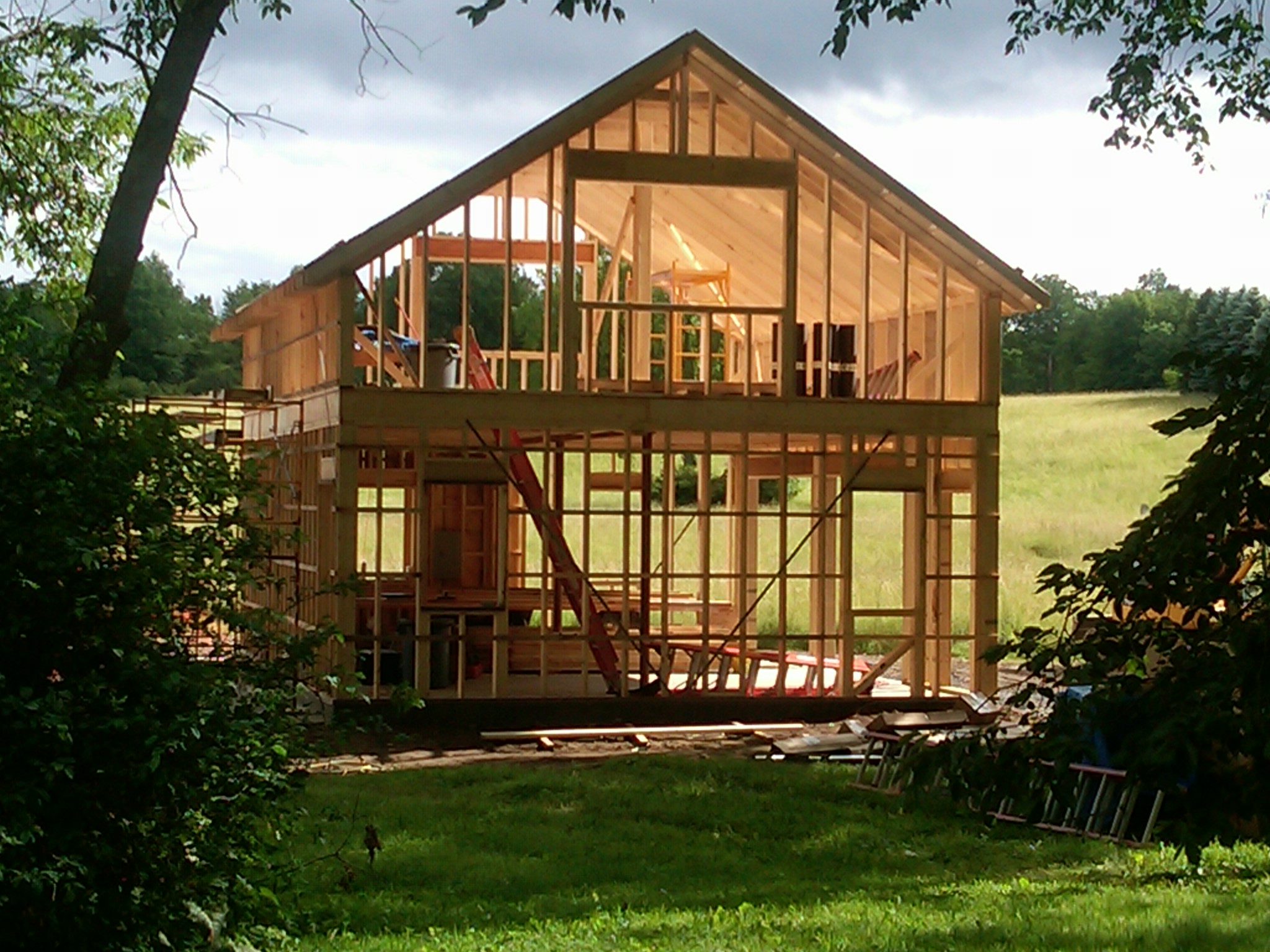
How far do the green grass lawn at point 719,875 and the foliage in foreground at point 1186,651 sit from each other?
2.75 m

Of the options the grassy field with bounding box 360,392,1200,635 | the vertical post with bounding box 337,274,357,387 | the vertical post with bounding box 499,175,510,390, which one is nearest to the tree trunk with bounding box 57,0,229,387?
the vertical post with bounding box 337,274,357,387

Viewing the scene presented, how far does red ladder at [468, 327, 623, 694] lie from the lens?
58.8 ft

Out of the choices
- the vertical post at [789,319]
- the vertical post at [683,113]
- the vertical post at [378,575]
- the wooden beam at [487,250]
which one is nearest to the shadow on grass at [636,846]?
the vertical post at [378,575]

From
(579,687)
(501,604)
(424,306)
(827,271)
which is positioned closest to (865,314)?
(827,271)

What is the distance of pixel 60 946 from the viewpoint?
664 centimetres

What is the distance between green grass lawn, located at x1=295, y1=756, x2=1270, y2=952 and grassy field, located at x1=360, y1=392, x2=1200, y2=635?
227 inches

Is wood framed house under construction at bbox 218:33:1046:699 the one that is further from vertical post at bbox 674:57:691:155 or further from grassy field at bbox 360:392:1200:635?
grassy field at bbox 360:392:1200:635

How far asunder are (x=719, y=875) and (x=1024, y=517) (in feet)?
123

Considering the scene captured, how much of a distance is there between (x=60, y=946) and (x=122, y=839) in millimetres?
489

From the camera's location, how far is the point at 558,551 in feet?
60.3

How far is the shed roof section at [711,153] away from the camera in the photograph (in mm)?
17562

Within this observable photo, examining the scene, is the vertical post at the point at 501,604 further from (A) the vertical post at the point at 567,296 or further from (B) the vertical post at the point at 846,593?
(B) the vertical post at the point at 846,593

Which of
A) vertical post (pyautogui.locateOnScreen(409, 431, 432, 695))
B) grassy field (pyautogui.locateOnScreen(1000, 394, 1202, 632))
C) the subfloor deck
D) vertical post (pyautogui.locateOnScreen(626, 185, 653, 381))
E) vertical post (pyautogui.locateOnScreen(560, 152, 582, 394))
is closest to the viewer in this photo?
vertical post (pyautogui.locateOnScreen(409, 431, 432, 695))

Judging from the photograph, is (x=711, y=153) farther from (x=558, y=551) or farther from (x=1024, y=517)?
(x=1024, y=517)
